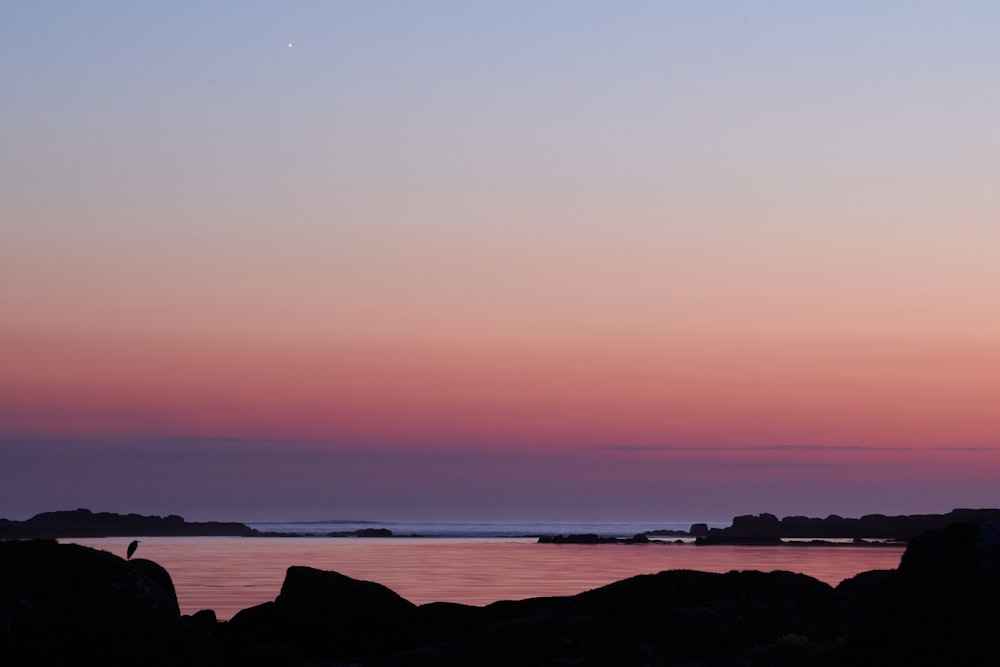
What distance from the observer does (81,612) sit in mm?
23234

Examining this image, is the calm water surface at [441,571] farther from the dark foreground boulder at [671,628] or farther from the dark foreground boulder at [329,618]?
the dark foreground boulder at [671,628]

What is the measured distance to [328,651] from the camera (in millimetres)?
38625

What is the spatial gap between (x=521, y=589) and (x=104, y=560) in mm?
39920

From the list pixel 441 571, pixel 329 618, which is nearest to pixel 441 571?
pixel 441 571

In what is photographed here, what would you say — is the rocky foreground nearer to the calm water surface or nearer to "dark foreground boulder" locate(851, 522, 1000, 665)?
"dark foreground boulder" locate(851, 522, 1000, 665)

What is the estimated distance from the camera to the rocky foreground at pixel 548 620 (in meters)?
19.7

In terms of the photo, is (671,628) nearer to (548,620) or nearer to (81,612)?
(548,620)

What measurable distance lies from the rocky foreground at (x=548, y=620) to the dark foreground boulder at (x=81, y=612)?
0.03 m

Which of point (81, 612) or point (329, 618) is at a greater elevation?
point (81, 612)

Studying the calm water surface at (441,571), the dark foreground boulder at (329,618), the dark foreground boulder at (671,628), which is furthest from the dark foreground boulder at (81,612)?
the calm water surface at (441,571)

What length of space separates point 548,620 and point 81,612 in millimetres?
15375

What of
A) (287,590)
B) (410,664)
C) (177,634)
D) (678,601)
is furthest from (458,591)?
(177,634)

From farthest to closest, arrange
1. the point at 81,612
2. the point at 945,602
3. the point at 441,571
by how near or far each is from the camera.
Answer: the point at 441,571 < the point at 81,612 < the point at 945,602

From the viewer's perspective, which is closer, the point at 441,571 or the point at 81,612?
the point at 81,612
